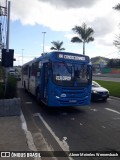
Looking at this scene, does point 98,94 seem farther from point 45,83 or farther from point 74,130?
point 74,130

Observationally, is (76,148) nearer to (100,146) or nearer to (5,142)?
(100,146)

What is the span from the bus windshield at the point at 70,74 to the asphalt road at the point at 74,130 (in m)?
1.54

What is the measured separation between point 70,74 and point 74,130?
4.58m

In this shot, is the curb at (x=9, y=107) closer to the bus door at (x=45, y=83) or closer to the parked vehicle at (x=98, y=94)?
the bus door at (x=45, y=83)

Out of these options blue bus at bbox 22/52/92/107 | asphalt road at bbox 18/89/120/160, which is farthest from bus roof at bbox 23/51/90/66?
asphalt road at bbox 18/89/120/160

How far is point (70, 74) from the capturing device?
48.9 feet

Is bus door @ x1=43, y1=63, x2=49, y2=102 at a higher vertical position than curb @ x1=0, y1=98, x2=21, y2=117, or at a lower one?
higher

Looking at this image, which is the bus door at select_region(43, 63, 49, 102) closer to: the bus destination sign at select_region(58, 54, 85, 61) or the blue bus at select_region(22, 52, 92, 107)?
the blue bus at select_region(22, 52, 92, 107)

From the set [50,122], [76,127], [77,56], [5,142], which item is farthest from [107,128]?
[77,56]

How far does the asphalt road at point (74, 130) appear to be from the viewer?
8578 millimetres

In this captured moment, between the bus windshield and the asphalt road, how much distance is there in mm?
1540

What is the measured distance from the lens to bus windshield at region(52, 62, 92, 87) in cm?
1473

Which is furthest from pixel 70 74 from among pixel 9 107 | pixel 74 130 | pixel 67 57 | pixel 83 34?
pixel 83 34

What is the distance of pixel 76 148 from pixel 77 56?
7684 millimetres
